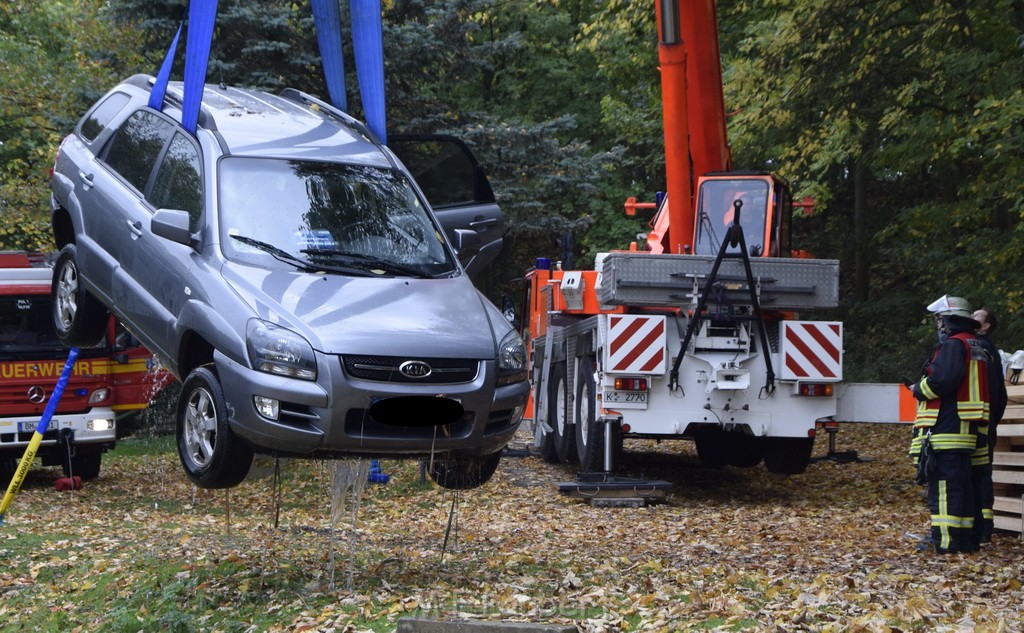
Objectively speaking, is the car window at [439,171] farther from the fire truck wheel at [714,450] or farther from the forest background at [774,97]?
the fire truck wheel at [714,450]

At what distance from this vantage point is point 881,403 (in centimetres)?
1334

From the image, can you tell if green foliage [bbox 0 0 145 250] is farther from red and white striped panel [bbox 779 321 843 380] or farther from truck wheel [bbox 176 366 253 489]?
truck wheel [bbox 176 366 253 489]

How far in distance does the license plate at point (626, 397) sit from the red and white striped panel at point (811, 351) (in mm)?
1384

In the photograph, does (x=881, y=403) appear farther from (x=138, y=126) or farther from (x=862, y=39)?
(x=138, y=126)

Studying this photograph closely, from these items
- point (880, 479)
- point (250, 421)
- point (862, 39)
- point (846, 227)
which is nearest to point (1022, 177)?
point (862, 39)

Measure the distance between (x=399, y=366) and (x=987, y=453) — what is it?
18.7ft

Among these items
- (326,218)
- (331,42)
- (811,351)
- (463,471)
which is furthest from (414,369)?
(811,351)

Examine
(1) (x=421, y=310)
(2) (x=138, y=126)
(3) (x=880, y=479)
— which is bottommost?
(3) (x=880, y=479)

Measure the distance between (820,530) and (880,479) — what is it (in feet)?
15.1

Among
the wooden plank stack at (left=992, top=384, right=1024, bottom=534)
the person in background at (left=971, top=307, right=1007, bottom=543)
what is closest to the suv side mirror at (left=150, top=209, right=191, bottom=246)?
the person in background at (left=971, top=307, right=1007, bottom=543)

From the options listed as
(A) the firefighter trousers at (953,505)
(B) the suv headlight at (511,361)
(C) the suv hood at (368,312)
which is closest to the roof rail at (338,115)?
(C) the suv hood at (368,312)

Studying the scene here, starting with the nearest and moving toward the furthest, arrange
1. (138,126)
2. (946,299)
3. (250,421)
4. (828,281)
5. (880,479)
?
(250,421) → (138,126) → (946,299) → (828,281) → (880,479)

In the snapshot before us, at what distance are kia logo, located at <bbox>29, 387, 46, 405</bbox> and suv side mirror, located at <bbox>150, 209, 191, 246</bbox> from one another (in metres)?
9.40

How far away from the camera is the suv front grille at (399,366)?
6691 mm
